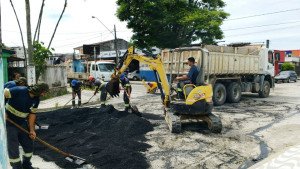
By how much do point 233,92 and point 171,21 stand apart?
1039 cm

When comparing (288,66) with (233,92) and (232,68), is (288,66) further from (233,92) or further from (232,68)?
(232,68)

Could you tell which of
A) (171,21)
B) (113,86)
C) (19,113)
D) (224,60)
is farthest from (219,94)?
(171,21)

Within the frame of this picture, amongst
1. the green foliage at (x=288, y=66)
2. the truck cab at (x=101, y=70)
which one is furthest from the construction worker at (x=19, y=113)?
the green foliage at (x=288, y=66)

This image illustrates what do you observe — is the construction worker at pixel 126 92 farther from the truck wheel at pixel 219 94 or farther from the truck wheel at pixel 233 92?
the truck wheel at pixel 233 92

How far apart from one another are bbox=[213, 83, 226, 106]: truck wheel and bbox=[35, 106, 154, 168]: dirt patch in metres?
4.64

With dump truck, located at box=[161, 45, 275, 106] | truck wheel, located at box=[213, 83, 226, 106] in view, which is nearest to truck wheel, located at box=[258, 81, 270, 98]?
dump truck, located at box=[161, 45, 275, 106]

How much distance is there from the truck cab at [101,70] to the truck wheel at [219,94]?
435 inches

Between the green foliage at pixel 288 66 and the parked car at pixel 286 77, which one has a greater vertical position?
the green foliage at pixel 288 66

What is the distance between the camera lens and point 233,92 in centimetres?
1184

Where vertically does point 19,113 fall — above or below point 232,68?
below

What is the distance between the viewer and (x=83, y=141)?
589cm

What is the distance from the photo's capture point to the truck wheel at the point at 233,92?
11.7 meters

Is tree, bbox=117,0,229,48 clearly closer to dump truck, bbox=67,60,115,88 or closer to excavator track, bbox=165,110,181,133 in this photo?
dump truck, bbox=67,60,115,88

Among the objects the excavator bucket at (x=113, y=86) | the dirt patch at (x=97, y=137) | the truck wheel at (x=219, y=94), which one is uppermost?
the excavator bucket at (x=113, y=86)
